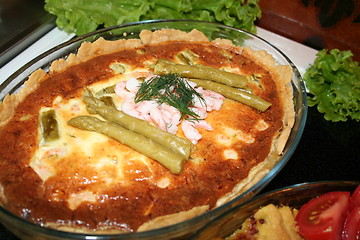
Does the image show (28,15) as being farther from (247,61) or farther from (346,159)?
(346,159)

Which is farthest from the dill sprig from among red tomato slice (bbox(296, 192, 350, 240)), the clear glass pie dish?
red tomato slice (bbox(296, 192, 350, 240))

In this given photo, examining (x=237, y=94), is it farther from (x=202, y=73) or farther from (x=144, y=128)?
(x=144, y=128)

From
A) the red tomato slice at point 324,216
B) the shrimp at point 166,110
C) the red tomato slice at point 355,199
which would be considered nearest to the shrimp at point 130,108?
the shrimp at point 166,110

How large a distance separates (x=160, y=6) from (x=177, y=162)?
8.00 ft

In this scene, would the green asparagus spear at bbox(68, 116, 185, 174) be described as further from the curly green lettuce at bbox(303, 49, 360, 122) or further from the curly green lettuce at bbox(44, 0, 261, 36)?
the curly green lettuce at bbox(303, 49, 360, 122)

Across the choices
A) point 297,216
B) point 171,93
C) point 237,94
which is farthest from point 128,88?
point 297,216

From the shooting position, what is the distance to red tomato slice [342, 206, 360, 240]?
8.71ft

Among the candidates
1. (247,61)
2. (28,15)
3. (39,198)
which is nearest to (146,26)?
(247,61)

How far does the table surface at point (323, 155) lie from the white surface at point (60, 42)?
80 centimetres

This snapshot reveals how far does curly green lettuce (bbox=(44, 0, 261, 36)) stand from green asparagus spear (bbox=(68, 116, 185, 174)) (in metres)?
1.79

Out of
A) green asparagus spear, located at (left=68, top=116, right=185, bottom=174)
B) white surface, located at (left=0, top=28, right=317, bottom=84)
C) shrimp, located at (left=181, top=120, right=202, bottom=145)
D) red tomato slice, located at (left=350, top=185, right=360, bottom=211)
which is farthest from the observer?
white surface, located at (left=0, top=28, right=317, bottom=84)

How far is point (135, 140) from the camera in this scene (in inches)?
122

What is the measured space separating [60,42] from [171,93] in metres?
1.98

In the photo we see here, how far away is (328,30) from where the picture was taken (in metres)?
4.98
